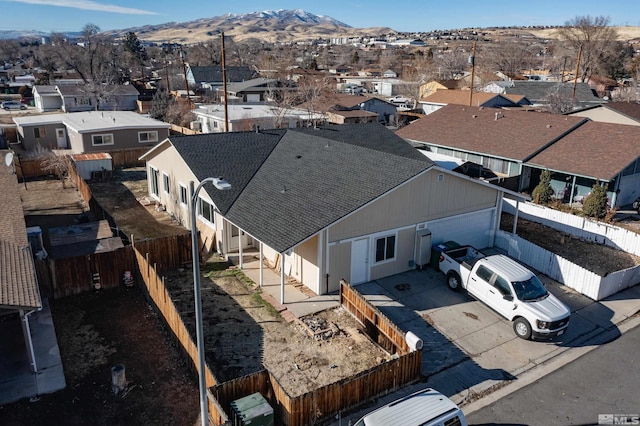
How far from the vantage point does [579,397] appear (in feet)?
41.7


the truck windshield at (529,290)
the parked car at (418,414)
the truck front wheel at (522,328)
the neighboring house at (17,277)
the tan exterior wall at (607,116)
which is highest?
Answer: the tan exterior wall at (607,116)

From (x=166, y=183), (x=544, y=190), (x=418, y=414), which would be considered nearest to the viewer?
(x=418, y=414)

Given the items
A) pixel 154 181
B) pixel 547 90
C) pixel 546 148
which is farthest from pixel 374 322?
pixel 547 90

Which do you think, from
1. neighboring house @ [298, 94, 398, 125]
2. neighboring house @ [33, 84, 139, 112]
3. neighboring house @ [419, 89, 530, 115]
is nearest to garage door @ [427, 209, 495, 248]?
neighboring house @ [298, 94, 398, 125]

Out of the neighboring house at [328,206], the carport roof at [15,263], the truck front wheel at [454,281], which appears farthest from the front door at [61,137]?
the truck front wheel at [454,281]

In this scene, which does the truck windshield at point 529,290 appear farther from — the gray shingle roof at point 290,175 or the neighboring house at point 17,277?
the neighboring house at point 17,277

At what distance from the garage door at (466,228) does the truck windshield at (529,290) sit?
4.91 m

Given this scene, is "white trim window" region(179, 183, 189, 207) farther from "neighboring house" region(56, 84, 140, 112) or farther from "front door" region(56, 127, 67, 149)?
"neighboring house" region(56, 84, 140, 112)

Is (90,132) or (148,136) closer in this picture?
(90,132)

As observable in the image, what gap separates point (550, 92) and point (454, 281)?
51341 mm

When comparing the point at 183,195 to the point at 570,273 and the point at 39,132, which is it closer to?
the point at 570,273

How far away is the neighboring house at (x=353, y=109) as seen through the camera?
53.0 m

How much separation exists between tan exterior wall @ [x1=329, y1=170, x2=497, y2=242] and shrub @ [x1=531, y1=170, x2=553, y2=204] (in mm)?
9855

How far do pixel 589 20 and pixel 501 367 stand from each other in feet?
323
